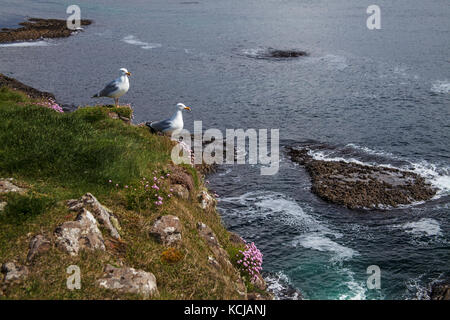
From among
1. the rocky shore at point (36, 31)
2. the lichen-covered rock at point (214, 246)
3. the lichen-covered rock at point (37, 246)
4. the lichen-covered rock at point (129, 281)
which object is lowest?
the lichen-covered rock at point (214, 246)

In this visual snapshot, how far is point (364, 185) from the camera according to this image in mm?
28406

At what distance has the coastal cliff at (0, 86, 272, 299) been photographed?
9703mm

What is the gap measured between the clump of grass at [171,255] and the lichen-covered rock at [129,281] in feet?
3.57

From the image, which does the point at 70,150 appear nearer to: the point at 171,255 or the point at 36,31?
the point at 171,255

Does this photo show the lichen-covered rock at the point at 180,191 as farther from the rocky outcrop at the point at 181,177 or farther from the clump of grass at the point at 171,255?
the clump of grass at the point at 171,255

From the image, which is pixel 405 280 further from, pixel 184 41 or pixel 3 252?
pixel 184 41

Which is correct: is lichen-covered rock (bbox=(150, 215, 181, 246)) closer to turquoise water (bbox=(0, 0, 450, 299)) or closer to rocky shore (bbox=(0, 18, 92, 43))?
turquoise water (bbox=(0, 0, 450, 299))

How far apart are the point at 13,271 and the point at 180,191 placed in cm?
701

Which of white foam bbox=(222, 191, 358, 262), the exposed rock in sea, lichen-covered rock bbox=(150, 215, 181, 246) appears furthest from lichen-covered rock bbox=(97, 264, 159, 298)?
the exposed rock in sea

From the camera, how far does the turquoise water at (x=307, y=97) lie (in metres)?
21.8

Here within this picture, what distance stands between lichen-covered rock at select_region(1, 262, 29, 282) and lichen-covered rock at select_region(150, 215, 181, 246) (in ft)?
12.0

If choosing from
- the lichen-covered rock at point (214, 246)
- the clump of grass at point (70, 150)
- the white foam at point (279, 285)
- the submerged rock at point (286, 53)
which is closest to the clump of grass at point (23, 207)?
the clump of grass at point (70, 150)

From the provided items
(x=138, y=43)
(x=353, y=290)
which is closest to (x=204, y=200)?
(x=353, y=290)
